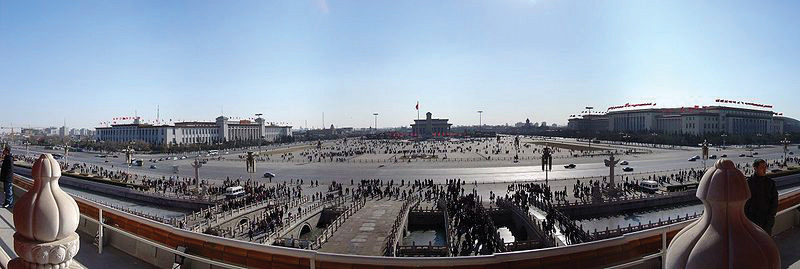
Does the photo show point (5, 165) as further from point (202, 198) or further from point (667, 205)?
point (667, 205)

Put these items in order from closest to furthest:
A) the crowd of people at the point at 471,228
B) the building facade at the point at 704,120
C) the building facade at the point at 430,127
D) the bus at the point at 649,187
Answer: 1. the crowd of people at the point at 471,228
2. the bus at the point at 649,187
3. the building facade at the point at 704,120
4. the building facade at the point at 430,127

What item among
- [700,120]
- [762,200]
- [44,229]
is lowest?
[762,200]

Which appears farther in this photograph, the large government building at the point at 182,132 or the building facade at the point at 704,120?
the building facade at the point at 704,120

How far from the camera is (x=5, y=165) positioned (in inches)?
272

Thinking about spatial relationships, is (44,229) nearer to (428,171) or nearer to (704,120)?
(428,171)

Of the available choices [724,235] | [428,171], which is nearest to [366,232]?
[724,235]

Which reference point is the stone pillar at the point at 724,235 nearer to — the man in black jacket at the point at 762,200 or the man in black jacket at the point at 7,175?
the man in black jacket at the point at 762,200

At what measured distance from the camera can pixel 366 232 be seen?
1677cm

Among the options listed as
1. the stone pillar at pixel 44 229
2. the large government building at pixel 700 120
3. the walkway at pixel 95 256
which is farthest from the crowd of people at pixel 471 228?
the large government building at pixel 700 120

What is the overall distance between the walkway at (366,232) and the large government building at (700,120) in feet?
302

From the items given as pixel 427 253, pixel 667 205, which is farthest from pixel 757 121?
pixel 427 253

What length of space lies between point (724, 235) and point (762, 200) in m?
2.55

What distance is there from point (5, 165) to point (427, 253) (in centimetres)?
1176

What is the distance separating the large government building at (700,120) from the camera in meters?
90.7
